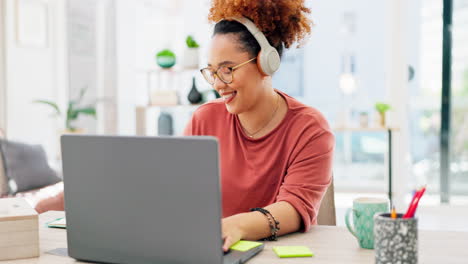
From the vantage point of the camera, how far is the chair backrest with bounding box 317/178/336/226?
161 centimetres

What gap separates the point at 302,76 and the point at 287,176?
3.81m

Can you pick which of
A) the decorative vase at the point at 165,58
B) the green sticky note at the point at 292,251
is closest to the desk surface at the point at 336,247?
the green sticky note at the point at 292,251

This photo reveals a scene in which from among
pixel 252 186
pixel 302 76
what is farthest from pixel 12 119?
pixel 252 186

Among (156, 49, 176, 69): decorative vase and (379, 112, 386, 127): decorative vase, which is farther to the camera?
(156, 49, 176, 69): decorative vase

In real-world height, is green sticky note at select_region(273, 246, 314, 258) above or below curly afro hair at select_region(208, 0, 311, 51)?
below

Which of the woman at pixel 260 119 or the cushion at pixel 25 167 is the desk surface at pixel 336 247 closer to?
the woman at pixel 260 119

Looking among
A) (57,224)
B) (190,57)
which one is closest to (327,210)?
(57,224)

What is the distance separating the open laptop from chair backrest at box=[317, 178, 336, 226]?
589mm

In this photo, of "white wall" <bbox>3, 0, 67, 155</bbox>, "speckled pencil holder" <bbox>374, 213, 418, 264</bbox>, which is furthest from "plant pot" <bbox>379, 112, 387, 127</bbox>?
"speckled pencil holder" <bbox>374, 213, 418, 264</bbox>

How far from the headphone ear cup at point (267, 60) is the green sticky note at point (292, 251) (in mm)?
570

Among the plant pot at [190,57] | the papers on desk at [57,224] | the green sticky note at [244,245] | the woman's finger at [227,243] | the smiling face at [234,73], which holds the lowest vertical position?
the papers on desk at [57,224]

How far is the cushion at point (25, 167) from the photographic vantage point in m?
3.47

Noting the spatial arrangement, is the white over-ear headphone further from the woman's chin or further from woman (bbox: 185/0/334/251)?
the woman's chin

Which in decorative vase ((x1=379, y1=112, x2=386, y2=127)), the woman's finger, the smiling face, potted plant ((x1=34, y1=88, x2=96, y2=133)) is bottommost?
the woman's finger
